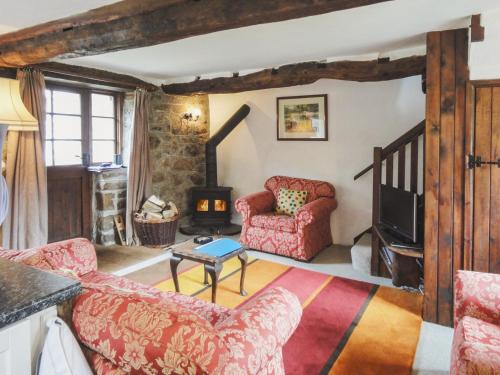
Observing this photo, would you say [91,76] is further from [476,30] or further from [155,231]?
[476,30]

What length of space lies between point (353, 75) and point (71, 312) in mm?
3731

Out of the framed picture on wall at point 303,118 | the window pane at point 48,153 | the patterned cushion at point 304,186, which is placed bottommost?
the patterned cushion at point 304,186

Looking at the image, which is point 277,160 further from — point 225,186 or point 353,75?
point 353,75

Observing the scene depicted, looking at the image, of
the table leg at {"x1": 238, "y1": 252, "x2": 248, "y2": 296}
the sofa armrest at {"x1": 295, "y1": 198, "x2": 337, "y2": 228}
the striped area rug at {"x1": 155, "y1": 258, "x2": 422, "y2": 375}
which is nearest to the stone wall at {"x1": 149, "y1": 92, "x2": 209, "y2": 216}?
the striped area rug at {"x1": 155, "y1": 258, "x2": 422, "y2": 375}

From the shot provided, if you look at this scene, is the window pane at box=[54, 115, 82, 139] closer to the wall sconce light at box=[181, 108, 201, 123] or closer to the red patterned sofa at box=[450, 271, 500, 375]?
the wall sconce light at box=[181, 108, 201, 123]

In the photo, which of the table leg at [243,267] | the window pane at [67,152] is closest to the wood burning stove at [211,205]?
the window pane at [67,152]

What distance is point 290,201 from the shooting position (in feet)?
15.9

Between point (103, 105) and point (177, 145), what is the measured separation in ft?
3.95

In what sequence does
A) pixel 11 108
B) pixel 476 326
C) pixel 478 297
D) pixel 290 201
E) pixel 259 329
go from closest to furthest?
pixel 259 329, pixel 476 326, pixel 478 297, pixel 11 108, pixel 290 201

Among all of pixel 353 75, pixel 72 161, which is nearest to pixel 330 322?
pixel 353 75

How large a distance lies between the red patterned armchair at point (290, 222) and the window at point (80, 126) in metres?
1.92

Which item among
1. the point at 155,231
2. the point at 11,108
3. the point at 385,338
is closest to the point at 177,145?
the point at 155,231

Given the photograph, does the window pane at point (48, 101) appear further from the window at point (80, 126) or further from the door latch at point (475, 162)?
the door latch at point (475, 162)

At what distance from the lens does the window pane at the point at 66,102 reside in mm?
4320
